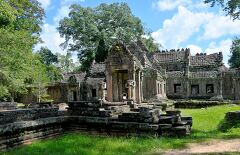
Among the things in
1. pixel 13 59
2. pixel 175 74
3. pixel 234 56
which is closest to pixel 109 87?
Result: pixel 13 59

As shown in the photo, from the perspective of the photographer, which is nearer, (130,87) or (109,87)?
(130,87)

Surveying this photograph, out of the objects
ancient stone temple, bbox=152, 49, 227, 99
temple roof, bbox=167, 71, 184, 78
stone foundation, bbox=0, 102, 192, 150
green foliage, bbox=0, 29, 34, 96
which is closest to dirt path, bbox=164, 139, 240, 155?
stone foundation, bbox=0, 102, 192, 150

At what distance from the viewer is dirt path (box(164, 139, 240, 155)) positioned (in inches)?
359

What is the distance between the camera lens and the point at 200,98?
120 feet

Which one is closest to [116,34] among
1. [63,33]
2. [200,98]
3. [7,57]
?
[63,33]

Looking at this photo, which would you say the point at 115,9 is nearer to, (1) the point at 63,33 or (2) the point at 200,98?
(1) the point at 63,33

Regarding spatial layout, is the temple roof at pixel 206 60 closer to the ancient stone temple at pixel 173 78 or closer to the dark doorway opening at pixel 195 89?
the ancient stone temple at pixel 173 78

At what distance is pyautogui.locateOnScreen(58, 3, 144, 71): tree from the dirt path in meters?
41.6

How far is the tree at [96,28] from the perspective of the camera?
52.2 meters

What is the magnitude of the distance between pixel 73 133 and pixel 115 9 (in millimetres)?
43280

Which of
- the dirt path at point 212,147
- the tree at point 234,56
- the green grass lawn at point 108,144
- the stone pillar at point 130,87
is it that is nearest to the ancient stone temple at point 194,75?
the stone pillar at point 130,87

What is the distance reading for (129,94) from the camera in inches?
995

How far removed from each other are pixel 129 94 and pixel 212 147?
51.6ft

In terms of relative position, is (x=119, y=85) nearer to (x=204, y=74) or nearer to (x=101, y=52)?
(x=204, y=74)
